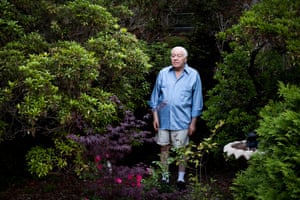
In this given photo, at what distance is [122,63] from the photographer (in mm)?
5402

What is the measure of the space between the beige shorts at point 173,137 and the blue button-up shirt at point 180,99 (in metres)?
0.07

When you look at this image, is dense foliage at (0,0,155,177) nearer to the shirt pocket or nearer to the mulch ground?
the mulch ground

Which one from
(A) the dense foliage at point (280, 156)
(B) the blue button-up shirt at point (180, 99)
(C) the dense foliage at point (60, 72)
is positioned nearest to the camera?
(A) the dense foliage at point (280, 156)

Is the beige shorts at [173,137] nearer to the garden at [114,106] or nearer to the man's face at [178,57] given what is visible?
the garden at [114,106]

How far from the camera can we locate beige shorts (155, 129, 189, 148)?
5.72 metres

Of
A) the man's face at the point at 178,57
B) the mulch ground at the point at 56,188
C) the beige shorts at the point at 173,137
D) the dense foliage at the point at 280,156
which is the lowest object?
the mulch ground at the point at 56,188

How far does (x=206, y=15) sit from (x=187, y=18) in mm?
511

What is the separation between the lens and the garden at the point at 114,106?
3.99 meters

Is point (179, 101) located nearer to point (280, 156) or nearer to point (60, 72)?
point (60, 72)

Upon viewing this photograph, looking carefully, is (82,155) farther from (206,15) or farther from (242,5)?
(242,5)

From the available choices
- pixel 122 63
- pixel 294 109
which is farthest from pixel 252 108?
pixel 294 109

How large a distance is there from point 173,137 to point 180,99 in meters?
0.46

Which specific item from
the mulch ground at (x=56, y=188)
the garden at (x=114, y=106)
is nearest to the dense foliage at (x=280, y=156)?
the garden at (x=114, y=106)

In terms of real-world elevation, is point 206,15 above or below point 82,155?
above
